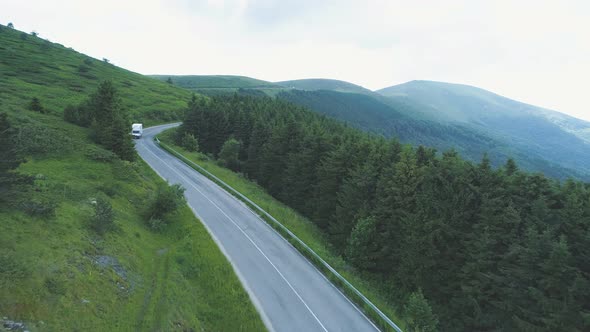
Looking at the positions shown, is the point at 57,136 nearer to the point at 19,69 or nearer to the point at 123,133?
the point at 123,133

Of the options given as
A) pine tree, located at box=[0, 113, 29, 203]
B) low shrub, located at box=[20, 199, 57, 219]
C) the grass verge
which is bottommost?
the grass verge

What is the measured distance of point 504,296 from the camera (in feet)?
71.4

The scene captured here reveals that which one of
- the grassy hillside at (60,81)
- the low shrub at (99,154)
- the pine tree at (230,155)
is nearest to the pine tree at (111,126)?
the low shrub at (99,154)

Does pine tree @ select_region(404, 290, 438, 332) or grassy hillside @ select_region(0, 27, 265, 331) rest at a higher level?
grassy hillside @ select_region(0, 27, 265, 331)

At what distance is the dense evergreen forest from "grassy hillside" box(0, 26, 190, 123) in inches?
2311

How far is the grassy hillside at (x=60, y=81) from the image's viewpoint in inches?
2753

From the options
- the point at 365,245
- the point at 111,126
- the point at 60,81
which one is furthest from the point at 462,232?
the point at 60,81

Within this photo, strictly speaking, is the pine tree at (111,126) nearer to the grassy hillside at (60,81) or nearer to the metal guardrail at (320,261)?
the metal guardrail at (320,261)

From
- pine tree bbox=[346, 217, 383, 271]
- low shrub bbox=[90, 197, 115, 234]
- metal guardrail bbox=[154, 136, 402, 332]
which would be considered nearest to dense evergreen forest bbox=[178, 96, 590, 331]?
pine tree bbox=[346, 217, 383, 271]

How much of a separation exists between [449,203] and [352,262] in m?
10.7

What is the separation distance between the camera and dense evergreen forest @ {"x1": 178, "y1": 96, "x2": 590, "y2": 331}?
19.0 m

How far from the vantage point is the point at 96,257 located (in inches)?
647

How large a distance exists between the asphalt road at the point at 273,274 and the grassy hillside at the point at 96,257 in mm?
1414

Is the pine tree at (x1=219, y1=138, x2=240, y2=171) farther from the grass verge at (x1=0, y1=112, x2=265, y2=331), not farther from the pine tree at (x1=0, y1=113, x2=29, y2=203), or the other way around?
the pine tree at (x1=0, y1=113, x2=29, y2=203)
